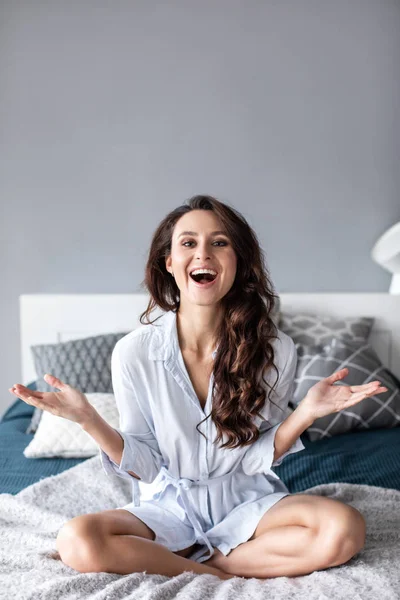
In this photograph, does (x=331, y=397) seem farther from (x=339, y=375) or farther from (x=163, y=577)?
(x=163, y=577)

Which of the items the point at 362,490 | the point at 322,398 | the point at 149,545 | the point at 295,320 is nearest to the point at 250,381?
the point at 322,398

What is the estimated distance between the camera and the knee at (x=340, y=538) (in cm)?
137

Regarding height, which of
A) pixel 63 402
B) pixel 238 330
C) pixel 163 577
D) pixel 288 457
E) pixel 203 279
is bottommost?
pixel 288 457

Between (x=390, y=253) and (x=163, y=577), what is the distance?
1.92m

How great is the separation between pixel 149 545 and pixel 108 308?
1.79 meters

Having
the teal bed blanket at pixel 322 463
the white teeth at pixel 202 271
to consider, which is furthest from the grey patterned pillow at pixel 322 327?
the white teeth at pixel 202 271

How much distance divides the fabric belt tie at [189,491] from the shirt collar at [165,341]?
261mm

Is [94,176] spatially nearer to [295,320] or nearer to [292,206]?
[292,206]

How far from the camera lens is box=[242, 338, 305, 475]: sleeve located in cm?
156

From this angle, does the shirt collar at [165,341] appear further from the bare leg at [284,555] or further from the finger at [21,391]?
the bare leg at [284,555]

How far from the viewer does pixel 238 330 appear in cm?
164

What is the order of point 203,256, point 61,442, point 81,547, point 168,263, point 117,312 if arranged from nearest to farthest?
1. point 81,547
2. point 203,256
3. point 168,263
4. point 61,442
5. point 117,312

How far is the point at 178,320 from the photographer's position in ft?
5.57

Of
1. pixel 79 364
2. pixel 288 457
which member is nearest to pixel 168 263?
pixel 288 457
